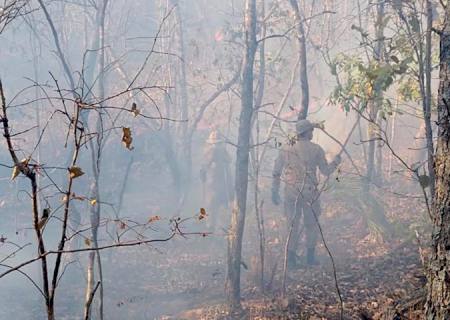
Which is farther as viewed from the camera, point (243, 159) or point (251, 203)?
point (251, 203)

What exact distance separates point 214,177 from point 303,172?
472cm

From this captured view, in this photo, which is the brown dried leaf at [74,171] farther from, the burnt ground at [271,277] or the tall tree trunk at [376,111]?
the tall tree trunk at [376,111]

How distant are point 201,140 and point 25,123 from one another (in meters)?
7.51

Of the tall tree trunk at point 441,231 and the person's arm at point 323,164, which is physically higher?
the person's arm at point 323,164

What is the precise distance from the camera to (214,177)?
13.4 m

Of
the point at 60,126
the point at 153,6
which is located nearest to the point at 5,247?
the point at 60,126

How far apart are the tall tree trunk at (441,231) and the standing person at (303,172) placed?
566 centimetres

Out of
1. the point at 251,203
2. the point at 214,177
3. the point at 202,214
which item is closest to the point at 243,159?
the point at 202,214

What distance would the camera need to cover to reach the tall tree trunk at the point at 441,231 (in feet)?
9.89

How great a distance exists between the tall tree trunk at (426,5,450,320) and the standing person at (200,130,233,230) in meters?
10.3

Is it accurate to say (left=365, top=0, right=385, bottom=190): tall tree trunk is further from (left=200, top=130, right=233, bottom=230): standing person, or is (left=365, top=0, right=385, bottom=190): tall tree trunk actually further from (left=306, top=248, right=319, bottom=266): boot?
(left=200, top=130, right=233, bottom=230): standing person

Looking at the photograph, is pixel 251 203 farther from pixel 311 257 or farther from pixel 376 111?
pixel 376 111

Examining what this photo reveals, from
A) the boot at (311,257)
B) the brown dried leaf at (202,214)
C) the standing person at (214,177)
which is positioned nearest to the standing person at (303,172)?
the boot at (311,257)

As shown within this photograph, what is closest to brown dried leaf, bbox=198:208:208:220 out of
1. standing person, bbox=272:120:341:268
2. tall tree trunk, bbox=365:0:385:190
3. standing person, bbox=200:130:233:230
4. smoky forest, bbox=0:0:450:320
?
smoky forest, bbox=0:0:450:320
